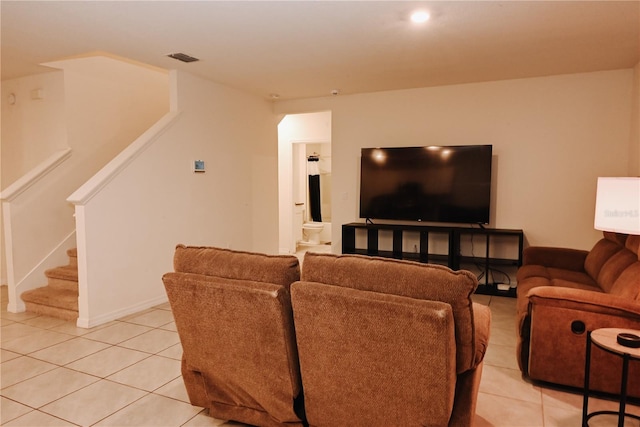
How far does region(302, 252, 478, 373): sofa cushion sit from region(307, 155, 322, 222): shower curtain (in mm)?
7047

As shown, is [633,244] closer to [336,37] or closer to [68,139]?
[336,37]

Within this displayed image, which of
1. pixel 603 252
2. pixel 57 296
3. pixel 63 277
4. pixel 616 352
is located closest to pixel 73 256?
pixel 63 277

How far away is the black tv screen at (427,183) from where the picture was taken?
480cm

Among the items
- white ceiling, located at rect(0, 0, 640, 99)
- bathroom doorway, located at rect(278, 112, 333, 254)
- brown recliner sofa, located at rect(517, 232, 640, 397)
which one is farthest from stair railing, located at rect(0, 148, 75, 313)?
brown recliner sofa, located at rect(517, 232, 640, 397)

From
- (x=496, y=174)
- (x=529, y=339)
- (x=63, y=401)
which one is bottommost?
(x=63, y=401)

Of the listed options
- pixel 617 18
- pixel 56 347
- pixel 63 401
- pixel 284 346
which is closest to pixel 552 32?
pixel 617 18

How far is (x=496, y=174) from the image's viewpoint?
4.94 m

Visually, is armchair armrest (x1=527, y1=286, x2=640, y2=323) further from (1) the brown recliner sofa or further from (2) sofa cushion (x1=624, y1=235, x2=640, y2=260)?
(2) sofa cushion (x1=624, y1=235, x2=640, y2=260)

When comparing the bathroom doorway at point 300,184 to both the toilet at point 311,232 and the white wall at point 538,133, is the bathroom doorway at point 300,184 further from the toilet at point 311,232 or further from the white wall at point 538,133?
the white wall at point 538,133

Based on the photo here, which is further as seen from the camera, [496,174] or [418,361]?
[496,174]

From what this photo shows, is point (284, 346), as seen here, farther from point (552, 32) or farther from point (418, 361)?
point (552, 32)

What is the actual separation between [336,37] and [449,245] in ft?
9.11

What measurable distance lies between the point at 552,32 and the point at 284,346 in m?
3.22

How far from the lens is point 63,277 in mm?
4309
